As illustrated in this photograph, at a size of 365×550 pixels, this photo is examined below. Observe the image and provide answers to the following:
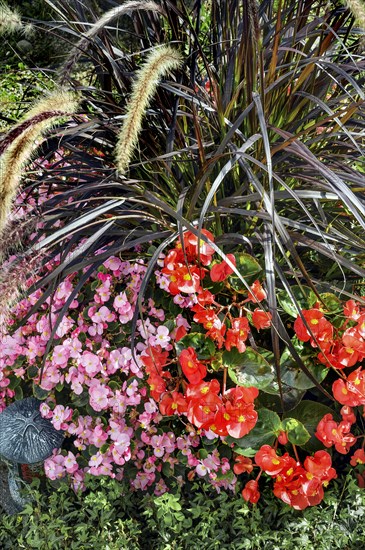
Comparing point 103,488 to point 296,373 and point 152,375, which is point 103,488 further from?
point 296,373

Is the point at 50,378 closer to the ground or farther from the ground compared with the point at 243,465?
farther from the ground

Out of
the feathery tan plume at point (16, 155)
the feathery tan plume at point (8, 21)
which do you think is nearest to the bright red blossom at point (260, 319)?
the feathery tan plume at point (16, 155)

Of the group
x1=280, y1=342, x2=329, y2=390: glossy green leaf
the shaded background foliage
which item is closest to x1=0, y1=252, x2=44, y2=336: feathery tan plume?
the shaded background foliage

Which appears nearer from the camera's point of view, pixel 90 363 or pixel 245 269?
pixel 245 269

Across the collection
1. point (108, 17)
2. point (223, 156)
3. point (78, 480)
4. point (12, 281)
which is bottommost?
point (78, 480)

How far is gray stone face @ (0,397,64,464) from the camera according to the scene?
7.64ft

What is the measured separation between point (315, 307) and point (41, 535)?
3.82 ft

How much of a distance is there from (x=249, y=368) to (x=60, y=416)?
715 mm

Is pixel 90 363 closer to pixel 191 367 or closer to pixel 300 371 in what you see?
pixel 191 367

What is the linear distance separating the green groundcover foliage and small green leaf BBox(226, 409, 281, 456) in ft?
0.71

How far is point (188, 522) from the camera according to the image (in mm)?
2129

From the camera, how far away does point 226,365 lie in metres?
2.06

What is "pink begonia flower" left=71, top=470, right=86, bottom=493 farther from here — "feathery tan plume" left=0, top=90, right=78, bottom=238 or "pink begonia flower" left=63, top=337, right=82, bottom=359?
"feathery tan plume" left=0, top=90, right=78, bottom=238

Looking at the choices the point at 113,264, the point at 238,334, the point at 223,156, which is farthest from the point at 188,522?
the point at 223,156
